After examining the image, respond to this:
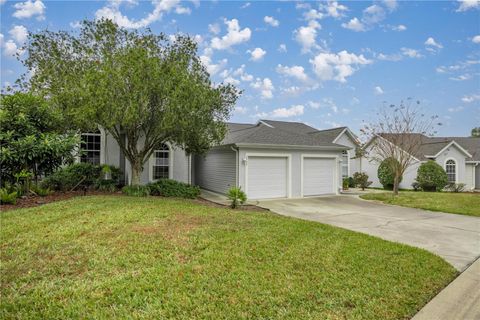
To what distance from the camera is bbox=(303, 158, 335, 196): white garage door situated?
14.8 metres

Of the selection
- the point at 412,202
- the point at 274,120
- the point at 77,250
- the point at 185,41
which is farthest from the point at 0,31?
the point at 274,120

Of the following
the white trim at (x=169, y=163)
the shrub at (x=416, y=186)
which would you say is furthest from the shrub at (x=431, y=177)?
the white trim at (x=169, y=163)

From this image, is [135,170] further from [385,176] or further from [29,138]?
[385,176]

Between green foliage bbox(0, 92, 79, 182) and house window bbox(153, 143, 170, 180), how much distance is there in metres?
4.86

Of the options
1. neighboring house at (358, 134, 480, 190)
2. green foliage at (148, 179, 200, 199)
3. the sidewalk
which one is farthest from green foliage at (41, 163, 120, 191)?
neighboring house at (358, 134, 480, 190)

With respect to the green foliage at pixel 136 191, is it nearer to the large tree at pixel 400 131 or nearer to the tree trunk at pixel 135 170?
the tree trunk at pixel 135 170

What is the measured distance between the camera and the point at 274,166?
13953 millimetres

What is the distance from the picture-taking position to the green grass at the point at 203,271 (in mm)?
3301

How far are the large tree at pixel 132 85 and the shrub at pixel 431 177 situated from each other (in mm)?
16179

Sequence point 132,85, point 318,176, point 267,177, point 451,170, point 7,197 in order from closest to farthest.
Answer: point 7,197 < point 132,85 < point 267,177 < point 318,176 < point 451,170

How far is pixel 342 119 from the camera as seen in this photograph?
2236cm

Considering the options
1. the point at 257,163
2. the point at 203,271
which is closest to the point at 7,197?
the point at 203,271

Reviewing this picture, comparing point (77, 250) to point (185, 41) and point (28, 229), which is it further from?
point (185, 41)

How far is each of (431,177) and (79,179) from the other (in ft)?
72.5
